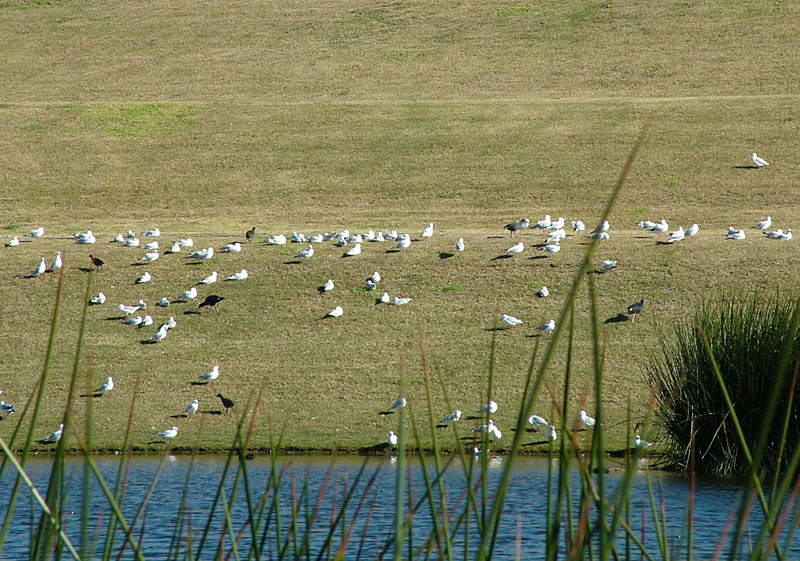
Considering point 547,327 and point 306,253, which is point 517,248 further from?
point 306,253

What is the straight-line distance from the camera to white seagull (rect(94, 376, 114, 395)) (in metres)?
20.8

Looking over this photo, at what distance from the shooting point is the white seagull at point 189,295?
24953mm

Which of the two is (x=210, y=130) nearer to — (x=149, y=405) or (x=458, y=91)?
(x=458, y=91)

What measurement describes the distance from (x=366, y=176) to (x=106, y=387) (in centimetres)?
1968

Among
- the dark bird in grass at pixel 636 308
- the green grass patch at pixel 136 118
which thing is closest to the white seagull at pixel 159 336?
the dark bird in grass at pixel 636 308

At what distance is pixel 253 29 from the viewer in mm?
63531

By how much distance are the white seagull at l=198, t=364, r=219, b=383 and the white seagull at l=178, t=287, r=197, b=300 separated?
12.4 ft

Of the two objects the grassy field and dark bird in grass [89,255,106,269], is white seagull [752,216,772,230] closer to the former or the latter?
the grassy field

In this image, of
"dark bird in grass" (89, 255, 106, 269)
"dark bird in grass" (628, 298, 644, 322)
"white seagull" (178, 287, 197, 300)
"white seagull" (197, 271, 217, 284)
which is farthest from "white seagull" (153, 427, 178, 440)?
"dark bird in grass" (628, 298, 644, 322)

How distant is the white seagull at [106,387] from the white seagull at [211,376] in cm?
180

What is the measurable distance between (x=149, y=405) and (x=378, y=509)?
792cm

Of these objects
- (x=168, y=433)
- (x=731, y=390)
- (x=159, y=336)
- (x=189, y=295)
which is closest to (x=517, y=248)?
(x=189, y=295)

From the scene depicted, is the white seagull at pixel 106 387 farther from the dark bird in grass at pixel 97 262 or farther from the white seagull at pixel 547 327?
the white seagull at pixel 547 327

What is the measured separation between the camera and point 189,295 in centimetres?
2497
